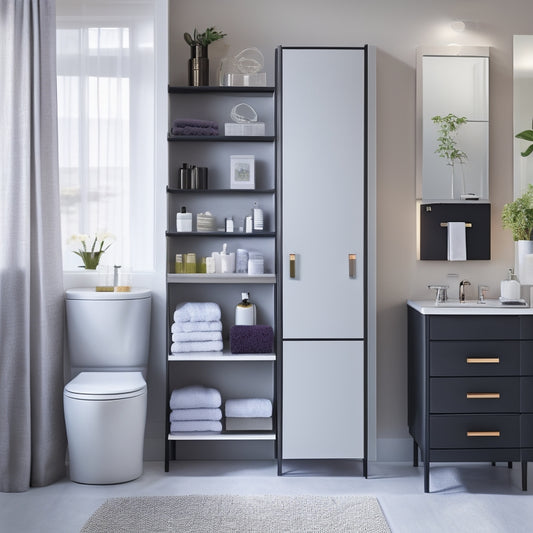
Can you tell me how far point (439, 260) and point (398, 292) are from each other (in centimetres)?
29

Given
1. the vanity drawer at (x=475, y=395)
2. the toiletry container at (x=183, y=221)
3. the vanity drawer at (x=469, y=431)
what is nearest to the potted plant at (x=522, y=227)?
the vanity drawer at (x=475, y=395)

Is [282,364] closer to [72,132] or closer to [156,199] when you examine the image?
[156,199]

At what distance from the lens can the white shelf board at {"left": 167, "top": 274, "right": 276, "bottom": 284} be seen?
3285 mm

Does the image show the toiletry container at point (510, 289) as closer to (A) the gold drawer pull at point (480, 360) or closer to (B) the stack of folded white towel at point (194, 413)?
(A) the gold drawer pull at point (480, 360)

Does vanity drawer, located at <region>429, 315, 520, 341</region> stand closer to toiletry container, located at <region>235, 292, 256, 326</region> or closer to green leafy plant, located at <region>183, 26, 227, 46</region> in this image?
toiletry container, located at <region>235, 292, 256, 326</region>

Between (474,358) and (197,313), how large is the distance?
1.39 metres

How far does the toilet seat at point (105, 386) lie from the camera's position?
2957mm

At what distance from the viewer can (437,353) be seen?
304 centimetres

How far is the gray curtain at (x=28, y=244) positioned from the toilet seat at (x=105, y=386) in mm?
180

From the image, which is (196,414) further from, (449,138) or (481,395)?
(449,138)

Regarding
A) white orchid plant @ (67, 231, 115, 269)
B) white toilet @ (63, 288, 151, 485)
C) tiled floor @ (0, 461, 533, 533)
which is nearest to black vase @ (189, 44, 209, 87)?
white orchid plant @ (67, 231, 115, 269)

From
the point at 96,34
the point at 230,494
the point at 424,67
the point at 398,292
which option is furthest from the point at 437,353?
the point at 96,34

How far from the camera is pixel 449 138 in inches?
137

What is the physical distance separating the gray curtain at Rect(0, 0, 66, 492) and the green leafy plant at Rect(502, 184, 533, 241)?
7.76 feet
